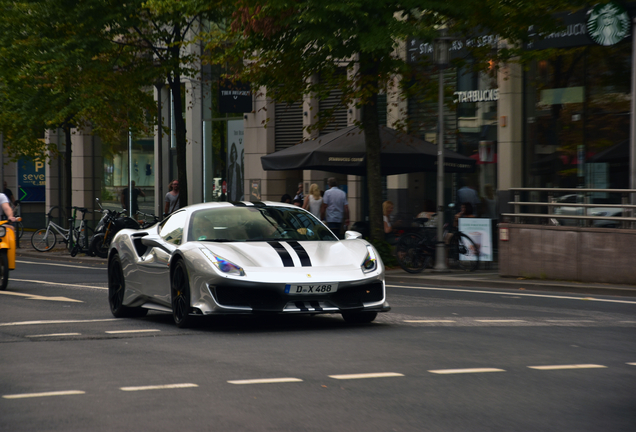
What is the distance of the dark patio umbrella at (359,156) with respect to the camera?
61.8ft

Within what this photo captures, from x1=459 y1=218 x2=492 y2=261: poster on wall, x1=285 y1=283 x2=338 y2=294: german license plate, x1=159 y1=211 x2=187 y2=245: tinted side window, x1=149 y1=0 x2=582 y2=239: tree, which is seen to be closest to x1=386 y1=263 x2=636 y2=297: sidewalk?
x1=459 y1=218 x2=492 y2=261: poster on wall

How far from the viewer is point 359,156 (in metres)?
18.8

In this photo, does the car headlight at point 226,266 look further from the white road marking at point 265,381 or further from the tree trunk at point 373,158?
the tree trunk at point 373,158

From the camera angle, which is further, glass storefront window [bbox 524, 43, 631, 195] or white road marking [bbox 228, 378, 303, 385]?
glass storefront window [bbox 524, 43, 631, 195]

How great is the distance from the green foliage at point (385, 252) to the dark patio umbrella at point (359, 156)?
5.53ft

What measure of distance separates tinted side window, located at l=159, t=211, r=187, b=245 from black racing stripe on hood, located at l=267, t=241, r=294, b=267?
3.57 ft

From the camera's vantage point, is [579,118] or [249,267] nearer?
[249,267]

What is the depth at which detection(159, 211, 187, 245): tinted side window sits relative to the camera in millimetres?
9742

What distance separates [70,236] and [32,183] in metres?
17.6

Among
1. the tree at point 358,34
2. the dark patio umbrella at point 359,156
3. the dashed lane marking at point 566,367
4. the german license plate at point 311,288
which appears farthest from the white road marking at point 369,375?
the dark patio umbrella at point 359,156

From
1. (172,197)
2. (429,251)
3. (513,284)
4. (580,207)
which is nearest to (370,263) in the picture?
(513,284)

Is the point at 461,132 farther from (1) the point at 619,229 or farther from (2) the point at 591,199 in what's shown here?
(1) the point at 619,229

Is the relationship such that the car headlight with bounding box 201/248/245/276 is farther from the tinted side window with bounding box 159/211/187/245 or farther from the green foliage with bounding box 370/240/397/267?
the green foliage with bounding box 370/240/397/267

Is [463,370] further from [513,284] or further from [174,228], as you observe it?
[513,284]
